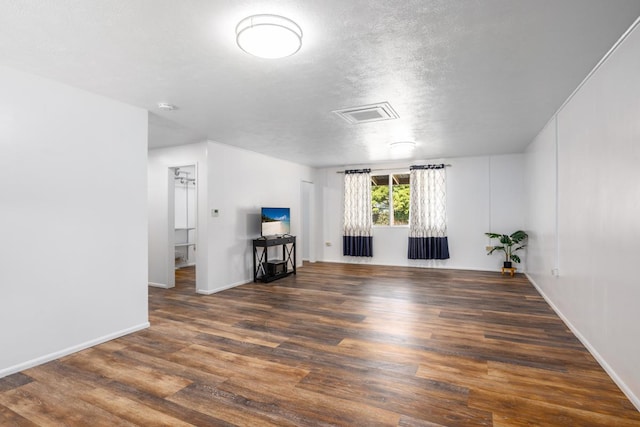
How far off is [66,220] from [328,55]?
8.81 ft

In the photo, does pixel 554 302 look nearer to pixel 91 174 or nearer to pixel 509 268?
pixel 509 268

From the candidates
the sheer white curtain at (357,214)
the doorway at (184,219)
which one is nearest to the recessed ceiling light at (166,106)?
the doorway at (184,219)

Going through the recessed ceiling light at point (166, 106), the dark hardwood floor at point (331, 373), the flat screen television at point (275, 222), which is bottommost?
the dark hardwood floor at point (331, 373)

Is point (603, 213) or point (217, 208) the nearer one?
point (603, 213)

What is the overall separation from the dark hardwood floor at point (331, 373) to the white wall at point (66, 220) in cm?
28

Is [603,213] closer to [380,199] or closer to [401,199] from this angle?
[401,199]

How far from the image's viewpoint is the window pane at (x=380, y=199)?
26.0 feet

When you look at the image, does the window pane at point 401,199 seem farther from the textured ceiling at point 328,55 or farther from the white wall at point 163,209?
the white wall at point 163,209

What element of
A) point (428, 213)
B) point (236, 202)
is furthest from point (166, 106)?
point (428, 213)

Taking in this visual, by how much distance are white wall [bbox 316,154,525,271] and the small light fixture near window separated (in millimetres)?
1202

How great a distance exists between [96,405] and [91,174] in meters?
2.04

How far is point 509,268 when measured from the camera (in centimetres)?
659

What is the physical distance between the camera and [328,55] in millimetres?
2455

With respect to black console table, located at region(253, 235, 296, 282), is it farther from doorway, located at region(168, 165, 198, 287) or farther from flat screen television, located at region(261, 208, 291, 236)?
doorway, located at region(168, 165, 198, 287)
